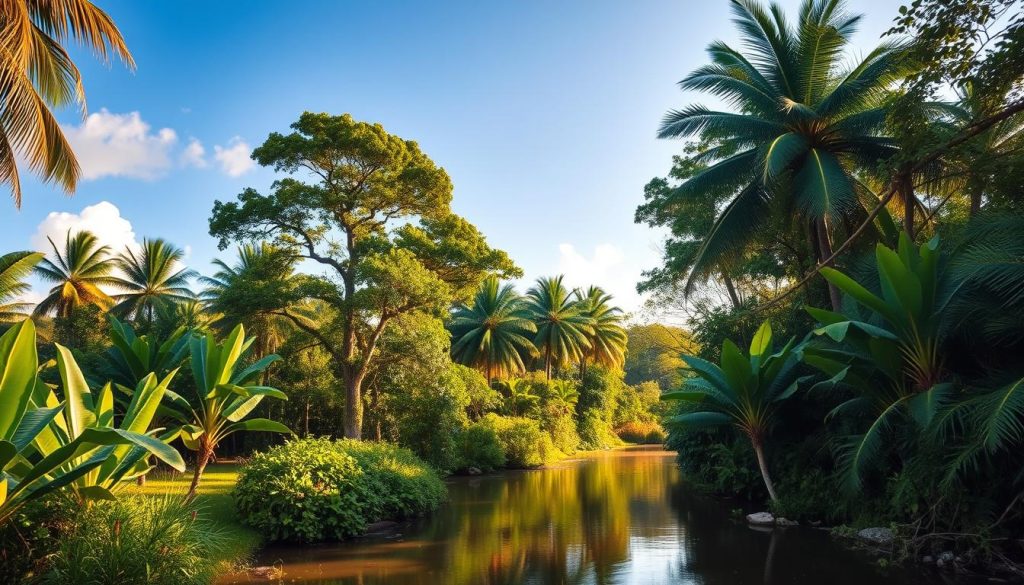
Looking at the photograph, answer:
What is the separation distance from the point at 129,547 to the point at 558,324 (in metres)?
33.6

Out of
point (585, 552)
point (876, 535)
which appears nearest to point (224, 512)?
point (585, 552)

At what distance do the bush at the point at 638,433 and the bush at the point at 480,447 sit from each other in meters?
24.7

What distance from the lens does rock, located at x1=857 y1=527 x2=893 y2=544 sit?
1017 cm

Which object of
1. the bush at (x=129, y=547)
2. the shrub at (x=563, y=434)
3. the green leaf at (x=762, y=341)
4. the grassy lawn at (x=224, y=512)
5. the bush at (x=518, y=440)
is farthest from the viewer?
the shrub at (x=563, y=434)

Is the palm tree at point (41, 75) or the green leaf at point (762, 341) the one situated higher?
the palm tree at point (41, 75)

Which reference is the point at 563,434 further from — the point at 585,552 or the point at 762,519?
the point at 585,552

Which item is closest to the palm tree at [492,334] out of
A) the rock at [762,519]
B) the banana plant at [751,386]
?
the banana plant at [751,386]

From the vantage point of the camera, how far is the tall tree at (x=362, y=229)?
1889 cm

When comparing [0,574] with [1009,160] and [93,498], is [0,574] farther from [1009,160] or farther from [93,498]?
[1009,160]

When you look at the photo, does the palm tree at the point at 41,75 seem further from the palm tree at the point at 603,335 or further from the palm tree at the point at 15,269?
the palm tree at the point at 603,335

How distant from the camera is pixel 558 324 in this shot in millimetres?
39000

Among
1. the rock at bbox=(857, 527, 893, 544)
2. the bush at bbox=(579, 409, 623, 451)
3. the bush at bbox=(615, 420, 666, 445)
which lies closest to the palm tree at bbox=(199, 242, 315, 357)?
the rock at bbox=(857, 527, 893, 544)

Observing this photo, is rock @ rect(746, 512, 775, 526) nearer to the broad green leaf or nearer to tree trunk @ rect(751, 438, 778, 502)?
tree trunk @ rect(751, 438, 778, 502)

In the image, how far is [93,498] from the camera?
Result: 6148 millimetres
